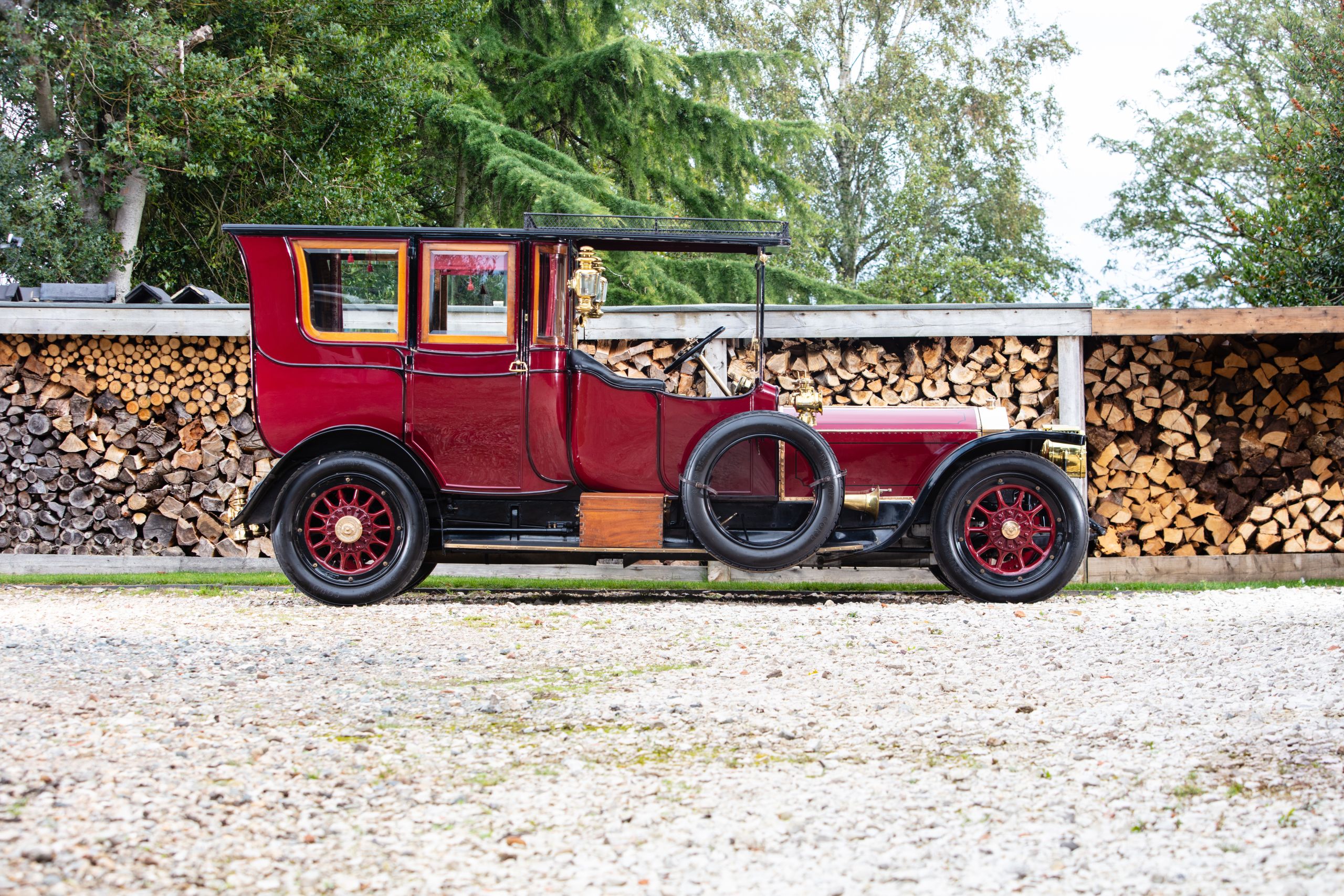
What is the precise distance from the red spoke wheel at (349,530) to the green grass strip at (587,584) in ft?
3.13

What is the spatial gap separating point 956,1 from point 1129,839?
21496mm

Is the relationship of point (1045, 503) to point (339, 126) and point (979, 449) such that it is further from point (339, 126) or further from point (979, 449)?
point (339, 126)

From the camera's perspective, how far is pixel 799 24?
2150 cm

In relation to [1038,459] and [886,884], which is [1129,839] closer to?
[886,884]

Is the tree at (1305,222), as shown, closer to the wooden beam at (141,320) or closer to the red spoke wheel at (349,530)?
the red spoke wheel at (349,530)

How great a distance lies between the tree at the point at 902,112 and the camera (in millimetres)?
20891

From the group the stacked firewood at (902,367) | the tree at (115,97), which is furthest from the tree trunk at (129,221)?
the stacked firewood at (902,367)

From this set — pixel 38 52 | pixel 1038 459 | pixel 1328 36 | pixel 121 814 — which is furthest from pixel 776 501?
pixel 1328 36

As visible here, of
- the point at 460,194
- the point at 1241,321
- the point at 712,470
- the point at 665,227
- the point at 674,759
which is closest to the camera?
the point at 674,759

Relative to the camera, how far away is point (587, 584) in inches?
291

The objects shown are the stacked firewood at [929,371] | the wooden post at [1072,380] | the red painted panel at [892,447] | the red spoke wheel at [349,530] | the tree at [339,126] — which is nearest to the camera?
the red spoke wheel at [349,530]

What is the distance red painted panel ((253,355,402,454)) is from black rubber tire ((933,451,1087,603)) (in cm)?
295

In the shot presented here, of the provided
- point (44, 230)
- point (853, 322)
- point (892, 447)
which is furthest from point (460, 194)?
point (892, 447)

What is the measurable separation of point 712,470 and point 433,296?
1.75m
